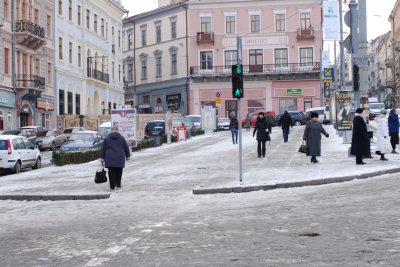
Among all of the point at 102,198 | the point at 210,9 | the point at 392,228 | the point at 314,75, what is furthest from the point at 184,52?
the point at 392,228

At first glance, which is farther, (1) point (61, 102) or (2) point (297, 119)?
(2) point (297, 119)

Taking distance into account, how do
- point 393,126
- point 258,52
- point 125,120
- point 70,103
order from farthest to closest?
1. point 258,52
2. point 70,103
3. point 125,120
4. point 393,126

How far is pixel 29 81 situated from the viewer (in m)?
46.6

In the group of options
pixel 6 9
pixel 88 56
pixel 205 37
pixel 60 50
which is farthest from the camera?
pixel 205 37

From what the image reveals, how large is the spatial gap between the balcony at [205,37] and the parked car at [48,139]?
1302 inches

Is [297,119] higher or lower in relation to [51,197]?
higher

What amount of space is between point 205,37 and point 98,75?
15144 millimetres

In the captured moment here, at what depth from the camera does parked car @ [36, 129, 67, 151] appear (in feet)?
138

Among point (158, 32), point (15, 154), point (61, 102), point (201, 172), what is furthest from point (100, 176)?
point (158, 32)

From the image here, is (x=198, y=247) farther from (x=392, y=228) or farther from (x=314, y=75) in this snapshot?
(x=314, y=75)

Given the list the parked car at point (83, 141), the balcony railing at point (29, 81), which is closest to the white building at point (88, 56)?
the balcony railing at point (29, 81)

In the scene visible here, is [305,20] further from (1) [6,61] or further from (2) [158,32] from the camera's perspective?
(1) [6,61]

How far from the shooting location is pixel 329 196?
1414cm

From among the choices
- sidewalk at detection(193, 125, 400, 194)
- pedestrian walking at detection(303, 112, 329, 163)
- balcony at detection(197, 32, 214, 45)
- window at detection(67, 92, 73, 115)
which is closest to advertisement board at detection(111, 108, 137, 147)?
sidewalk at detection(193, 125, 400, 194)
